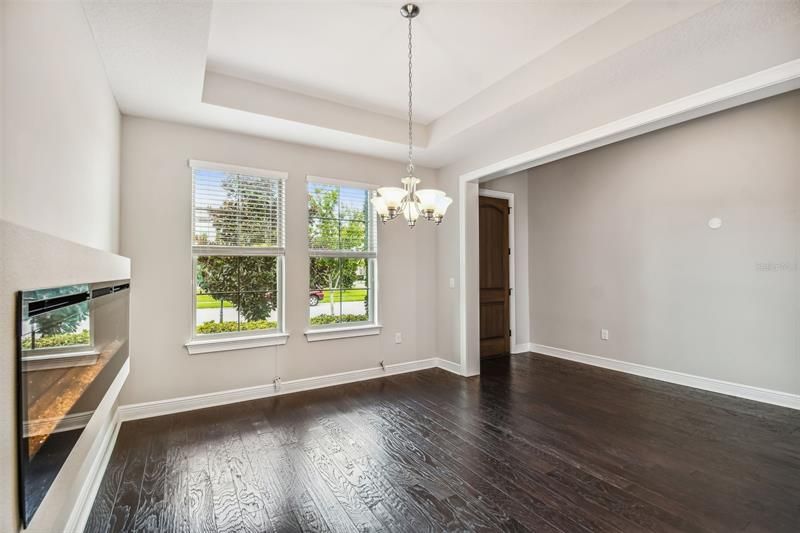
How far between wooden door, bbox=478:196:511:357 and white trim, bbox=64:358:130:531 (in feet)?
14.0

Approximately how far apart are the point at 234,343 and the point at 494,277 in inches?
142

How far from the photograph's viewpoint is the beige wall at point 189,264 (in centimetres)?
333

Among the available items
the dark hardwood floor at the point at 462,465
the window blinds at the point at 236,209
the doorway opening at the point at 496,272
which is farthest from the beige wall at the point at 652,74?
the dark hardwood floor at the point at 462,465

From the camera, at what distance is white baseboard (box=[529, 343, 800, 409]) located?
3.47 meters

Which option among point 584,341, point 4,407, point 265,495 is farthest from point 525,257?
point 4,407

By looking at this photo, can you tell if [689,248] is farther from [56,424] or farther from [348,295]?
[56,424]

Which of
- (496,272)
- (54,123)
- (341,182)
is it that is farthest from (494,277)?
(54,123)

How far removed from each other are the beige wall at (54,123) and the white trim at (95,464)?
31.8 inches

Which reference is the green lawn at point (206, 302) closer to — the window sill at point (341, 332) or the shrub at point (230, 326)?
the shrub at point (230, 326)

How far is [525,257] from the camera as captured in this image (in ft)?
19.6

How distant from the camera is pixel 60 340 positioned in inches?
44.1

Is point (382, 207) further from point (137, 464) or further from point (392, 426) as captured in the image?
point (137, 464)

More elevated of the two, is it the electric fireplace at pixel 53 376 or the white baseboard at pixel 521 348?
the electric fireplace at pixel 53 376

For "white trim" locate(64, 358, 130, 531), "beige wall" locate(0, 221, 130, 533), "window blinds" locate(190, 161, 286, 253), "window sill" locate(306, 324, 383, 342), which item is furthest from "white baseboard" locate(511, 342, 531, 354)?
"beige wall" locate(0, 221, 130, 533)
